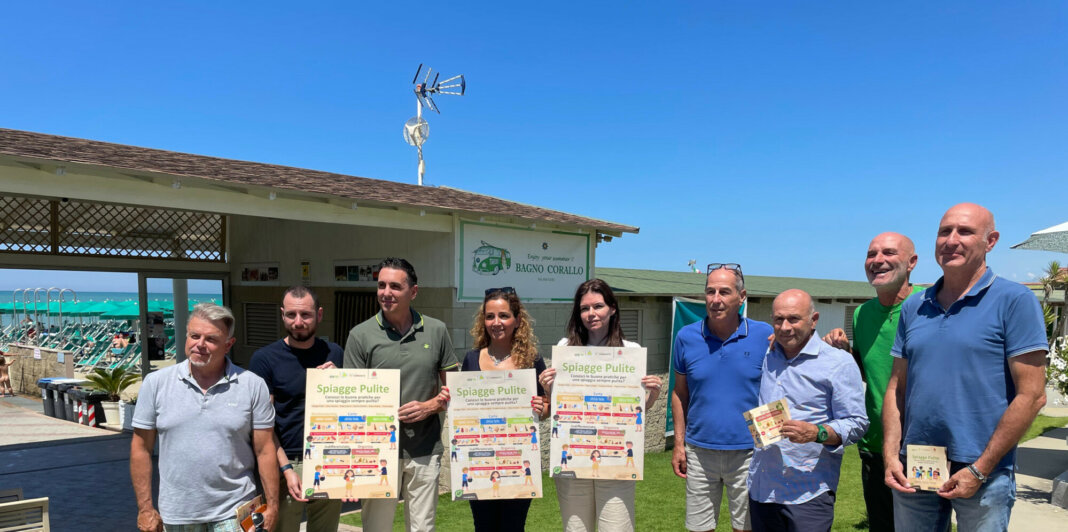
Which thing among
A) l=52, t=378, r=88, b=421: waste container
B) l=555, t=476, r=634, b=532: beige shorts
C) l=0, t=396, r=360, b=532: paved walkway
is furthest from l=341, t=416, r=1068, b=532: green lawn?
l=52, t=378, r=88, b=421: waste container

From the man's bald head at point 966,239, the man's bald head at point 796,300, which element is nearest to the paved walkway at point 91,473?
the man's bald head at point 796,300

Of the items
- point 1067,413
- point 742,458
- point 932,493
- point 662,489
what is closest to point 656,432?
point 662,489

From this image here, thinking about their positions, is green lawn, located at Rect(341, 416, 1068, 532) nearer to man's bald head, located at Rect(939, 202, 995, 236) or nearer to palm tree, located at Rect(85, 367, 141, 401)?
man's bald head, located at Rect(939, 202, 995, 236)

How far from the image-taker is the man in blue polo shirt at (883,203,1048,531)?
2.39 metres

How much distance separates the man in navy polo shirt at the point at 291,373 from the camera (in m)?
3.26

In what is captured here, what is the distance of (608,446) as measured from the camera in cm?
332

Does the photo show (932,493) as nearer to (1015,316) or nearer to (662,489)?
(1015,316)

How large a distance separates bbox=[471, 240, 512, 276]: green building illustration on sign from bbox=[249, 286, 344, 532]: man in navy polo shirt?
372 cm

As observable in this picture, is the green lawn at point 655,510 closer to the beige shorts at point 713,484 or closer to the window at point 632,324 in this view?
the window at point 632,324

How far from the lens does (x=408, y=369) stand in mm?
3385

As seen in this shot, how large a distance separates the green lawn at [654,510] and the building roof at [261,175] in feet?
10.0

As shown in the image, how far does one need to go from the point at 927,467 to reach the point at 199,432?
3.01 meters

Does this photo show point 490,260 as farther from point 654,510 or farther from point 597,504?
point 597,504

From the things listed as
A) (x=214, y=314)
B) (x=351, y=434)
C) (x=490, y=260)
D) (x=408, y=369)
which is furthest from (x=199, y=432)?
(x=490, y=260)
